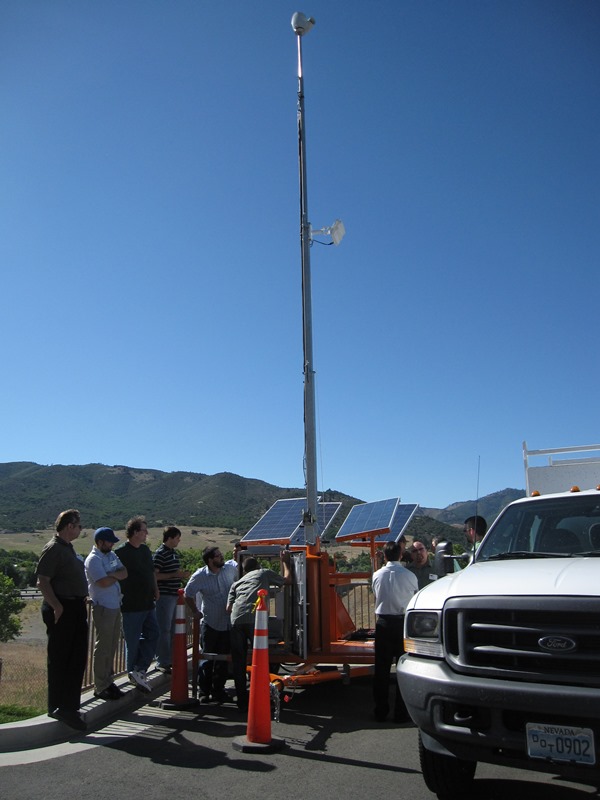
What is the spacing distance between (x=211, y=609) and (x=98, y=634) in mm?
1663

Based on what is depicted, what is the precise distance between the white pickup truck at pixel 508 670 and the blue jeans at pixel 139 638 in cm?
436

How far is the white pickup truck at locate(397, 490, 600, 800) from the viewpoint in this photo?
3.83m

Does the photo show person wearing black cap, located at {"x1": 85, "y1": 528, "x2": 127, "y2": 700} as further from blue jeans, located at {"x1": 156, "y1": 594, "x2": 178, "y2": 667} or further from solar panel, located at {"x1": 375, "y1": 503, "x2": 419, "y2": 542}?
solar panel, located at {"x1": 375, "y1": 503, "x2": 419, "y2": 542}

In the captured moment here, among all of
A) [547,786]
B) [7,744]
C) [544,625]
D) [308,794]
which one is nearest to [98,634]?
[7,744]

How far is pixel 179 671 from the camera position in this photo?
7891mm

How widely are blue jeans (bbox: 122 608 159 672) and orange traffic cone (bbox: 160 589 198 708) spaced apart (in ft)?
1.66

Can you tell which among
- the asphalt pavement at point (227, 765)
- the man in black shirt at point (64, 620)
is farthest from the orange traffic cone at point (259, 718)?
the man in black shirt at point (64, 620)

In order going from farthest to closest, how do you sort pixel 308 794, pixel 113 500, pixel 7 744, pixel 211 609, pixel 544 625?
1. pixel 113 500
2. pixel 211 609
3. pixel 7 744
4. pixel 308 794
5. pixel 544 625

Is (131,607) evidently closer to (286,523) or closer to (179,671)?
(179,671)

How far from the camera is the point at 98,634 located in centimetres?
755

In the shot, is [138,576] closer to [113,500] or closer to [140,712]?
[140,712]

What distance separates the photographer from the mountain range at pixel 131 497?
13212cm

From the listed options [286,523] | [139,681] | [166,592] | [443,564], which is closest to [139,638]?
[139,681]

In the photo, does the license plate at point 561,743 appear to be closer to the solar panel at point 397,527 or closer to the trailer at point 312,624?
the trailer at point 312,624
